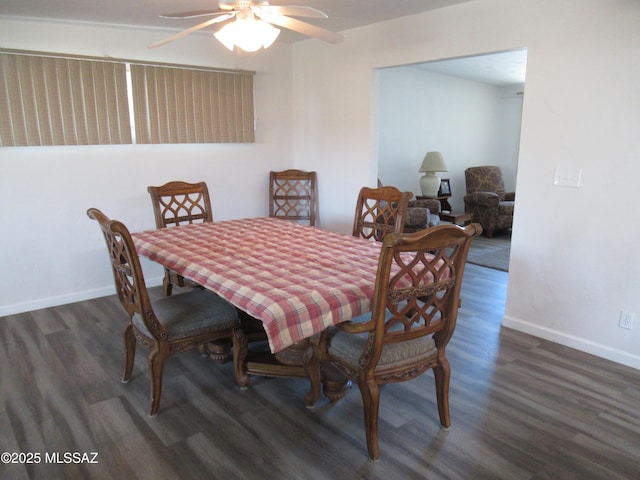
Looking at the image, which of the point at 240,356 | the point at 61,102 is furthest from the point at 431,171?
the point at 240,356

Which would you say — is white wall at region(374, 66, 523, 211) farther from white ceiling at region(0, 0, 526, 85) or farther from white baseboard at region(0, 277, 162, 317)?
white baseboard at region(0, 277, 162, 317)

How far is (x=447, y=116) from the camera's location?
714 cm

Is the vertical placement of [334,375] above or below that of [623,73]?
below

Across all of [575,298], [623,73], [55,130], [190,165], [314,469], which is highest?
[623,73]

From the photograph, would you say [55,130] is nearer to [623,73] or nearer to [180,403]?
[180,403]

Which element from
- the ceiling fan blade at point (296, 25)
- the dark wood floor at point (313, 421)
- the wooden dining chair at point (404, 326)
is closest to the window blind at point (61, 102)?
the dark wood floor at point (313, 421)

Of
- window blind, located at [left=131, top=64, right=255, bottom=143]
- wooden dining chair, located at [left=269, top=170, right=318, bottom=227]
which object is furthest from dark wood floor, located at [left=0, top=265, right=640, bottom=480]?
wooden dining chair, located at [left=269, top=170, right=318, bottom=227]

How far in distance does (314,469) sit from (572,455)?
3.69 ft

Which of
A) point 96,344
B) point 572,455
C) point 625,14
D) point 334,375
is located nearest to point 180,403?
point 334,375

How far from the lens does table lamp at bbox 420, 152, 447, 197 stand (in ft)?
20.7

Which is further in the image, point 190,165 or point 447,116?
point 447,116

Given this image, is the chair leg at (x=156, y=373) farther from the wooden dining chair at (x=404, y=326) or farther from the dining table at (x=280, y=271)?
the wooden dining chair at (x=404, y=326)

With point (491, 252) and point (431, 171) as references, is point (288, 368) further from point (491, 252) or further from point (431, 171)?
point (431, 171)

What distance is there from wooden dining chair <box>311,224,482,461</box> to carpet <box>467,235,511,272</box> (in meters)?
2.96
